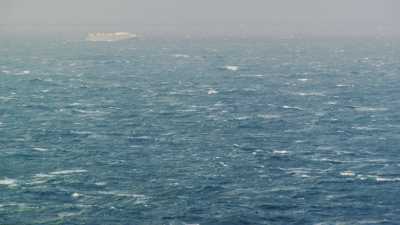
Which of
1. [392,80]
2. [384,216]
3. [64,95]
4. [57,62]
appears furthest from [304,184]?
[57,62]

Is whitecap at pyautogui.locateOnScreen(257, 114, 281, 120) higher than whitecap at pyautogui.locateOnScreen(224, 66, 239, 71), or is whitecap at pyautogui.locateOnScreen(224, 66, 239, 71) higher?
whitecap at pyautogui.locateOnScreen(224, 66, 239, 71)

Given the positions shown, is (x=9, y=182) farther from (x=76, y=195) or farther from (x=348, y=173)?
(x=348, y=173)

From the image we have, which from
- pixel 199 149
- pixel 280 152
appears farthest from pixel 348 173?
pixel 199 149

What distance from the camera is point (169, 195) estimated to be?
71875 millimetres

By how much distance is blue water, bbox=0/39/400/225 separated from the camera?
224 ft

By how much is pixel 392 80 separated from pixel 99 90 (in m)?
54.7

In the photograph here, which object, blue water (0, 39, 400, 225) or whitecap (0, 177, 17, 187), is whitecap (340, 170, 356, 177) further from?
whitecap (0, 177, 17, 187)

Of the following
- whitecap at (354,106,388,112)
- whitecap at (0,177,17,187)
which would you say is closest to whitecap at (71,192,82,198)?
whitecap at (0,177,17,187)

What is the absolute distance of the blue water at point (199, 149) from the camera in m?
68.2

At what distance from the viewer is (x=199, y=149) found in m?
90.4

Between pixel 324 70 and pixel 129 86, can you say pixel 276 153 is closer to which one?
pixel 129 86

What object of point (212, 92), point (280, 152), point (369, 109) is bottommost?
point (280, 152)

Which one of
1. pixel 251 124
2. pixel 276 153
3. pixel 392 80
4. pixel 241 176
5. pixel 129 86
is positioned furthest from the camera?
pixel 392 80

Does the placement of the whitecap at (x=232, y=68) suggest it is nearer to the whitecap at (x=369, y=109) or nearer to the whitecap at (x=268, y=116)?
the whitecap at (x=369, y=109)
